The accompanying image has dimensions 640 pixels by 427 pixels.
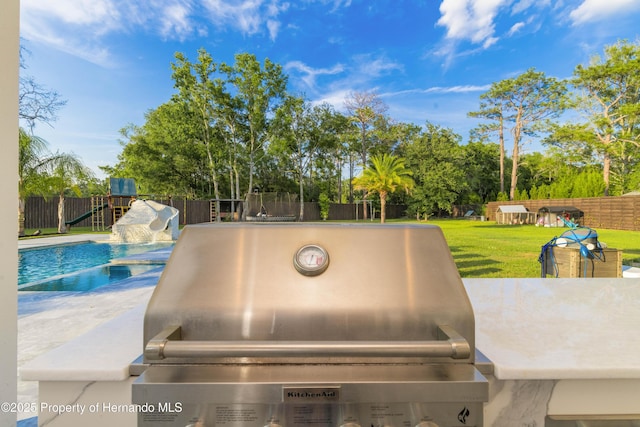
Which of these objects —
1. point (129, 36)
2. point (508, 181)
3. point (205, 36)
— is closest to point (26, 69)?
point (129, 36)

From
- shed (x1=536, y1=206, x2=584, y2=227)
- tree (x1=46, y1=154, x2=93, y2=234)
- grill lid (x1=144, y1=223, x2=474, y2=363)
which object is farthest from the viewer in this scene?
shed (x1=536, y1=206, x2=584, y2=227)

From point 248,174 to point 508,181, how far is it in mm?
22210

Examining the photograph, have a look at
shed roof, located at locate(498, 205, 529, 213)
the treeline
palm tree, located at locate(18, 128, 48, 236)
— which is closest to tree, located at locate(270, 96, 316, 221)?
the treeline

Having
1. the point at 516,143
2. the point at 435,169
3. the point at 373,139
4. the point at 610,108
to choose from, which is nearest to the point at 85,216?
the point at 373,139

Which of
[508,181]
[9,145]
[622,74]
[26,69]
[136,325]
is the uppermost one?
[622,74]

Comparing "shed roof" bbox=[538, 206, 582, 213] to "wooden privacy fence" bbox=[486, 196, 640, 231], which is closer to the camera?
"wooden privacy fence" bbox=[486, 196, 640, 231]

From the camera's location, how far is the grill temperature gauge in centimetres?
68

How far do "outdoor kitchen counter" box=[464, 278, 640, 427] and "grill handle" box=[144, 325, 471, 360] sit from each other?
0.14 m

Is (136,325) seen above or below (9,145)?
below

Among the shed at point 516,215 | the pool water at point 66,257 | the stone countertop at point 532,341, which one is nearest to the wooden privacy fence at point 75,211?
the pool water at point 66,257

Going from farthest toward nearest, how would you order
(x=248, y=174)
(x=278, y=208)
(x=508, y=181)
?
(x=508, y=181)
(x=248, y=174)
(x=278, y=208)

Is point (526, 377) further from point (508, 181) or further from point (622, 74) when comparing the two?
point (508, 181)

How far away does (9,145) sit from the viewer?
4.05 ft

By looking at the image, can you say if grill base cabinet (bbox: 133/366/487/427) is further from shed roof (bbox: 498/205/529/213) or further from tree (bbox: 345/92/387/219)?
tree (bbox: 345/92/387/219)
